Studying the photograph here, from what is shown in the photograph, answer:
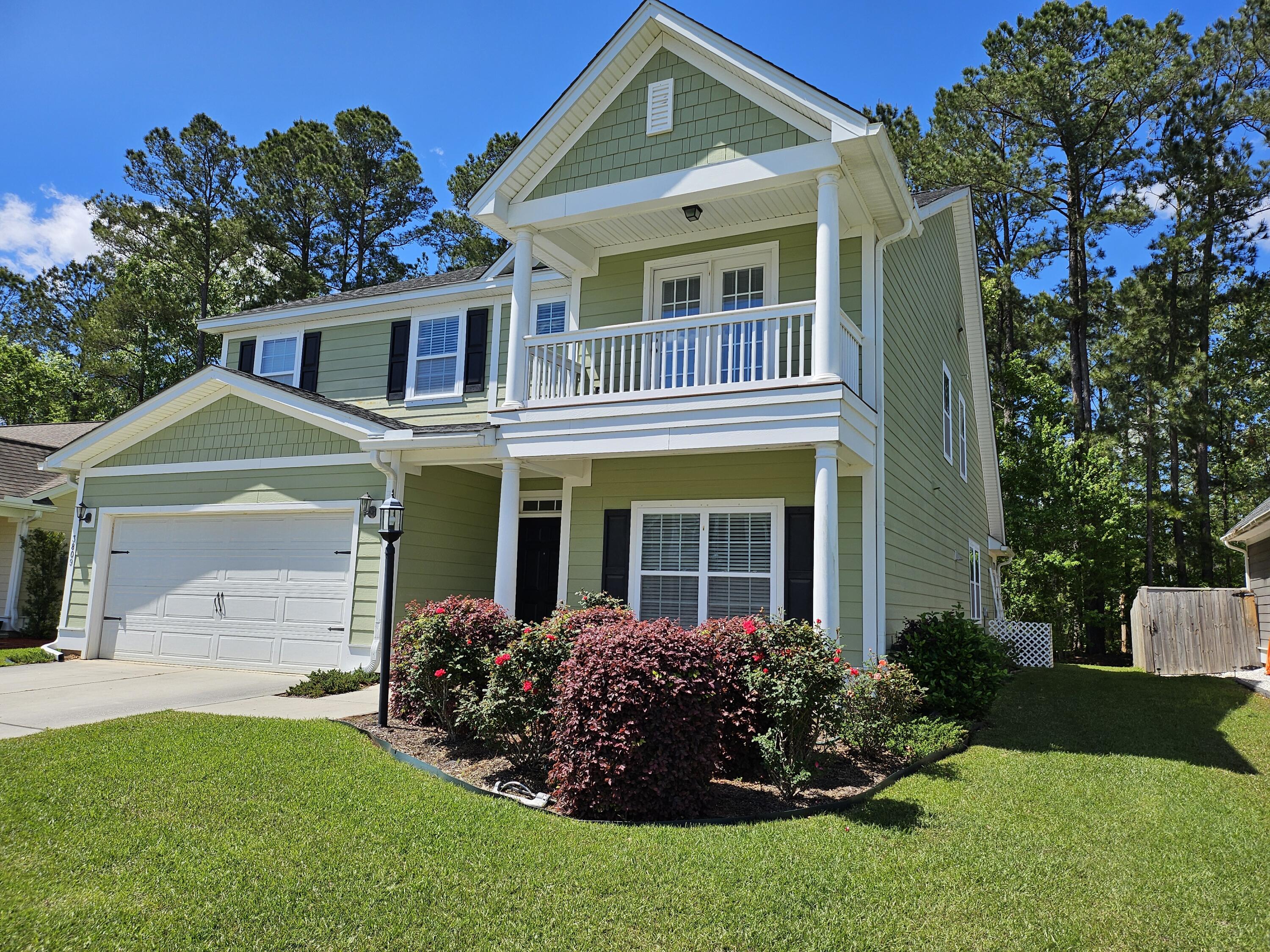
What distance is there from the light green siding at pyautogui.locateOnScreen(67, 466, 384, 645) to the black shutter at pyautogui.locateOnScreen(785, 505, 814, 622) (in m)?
5.57

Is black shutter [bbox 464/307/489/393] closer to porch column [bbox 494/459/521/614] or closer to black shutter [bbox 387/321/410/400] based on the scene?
black shutter [bbox 387/321/410/400]

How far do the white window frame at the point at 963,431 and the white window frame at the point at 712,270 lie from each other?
7.26 metres

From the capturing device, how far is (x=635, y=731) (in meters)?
5.62

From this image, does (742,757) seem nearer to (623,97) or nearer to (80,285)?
(623,97)

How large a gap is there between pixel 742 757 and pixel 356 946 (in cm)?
371

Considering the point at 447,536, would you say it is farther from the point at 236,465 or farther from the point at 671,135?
the point at 671,135

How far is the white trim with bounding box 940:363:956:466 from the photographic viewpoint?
14.6 m

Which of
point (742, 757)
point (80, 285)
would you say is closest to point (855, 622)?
point (742, 757)

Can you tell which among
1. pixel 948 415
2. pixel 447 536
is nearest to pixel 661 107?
pixel 447 536

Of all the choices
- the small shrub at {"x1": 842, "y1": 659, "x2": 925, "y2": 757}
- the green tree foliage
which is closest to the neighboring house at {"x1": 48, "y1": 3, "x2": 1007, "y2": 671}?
the small shrub at {"x1": 842, "y1": 659, "x2": 925, "y2": 757}

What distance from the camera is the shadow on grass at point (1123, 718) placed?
8523 millimetres

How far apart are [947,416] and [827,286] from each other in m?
7.37

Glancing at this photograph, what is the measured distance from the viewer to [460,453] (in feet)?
36.7

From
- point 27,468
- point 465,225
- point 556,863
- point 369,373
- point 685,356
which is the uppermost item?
point 465,225
